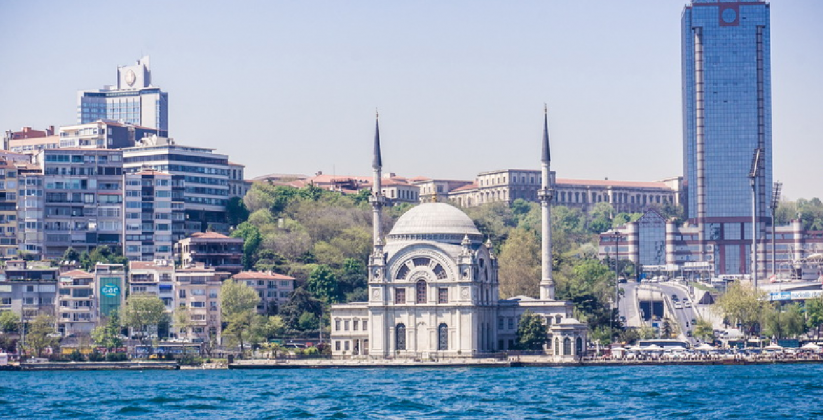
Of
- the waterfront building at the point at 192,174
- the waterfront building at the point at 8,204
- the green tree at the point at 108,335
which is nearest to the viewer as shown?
the green tree at the point at 108,335

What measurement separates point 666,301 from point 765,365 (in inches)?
1613

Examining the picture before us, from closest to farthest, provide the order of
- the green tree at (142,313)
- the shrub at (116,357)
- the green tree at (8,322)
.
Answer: the shrub at (116,357), the green tree at (142,313), the green tree at (8,322)

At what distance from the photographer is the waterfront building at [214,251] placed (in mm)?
125688

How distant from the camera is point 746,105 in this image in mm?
172750

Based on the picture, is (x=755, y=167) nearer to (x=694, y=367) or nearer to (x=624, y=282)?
(x=624, y=282)

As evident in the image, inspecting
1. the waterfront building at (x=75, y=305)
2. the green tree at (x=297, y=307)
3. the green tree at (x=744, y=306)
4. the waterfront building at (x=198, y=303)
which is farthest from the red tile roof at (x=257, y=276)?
the green tree at (x=744, y=306)

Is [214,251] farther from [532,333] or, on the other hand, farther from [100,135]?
[532,333]

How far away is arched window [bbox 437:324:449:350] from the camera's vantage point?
10725 centimetres

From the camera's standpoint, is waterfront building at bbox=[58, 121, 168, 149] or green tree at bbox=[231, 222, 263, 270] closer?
green tree at bbox=[231, 222, 263, 270]

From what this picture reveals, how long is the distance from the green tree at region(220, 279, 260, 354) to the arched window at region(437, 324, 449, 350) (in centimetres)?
1226

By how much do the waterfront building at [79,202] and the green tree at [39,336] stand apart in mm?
20605

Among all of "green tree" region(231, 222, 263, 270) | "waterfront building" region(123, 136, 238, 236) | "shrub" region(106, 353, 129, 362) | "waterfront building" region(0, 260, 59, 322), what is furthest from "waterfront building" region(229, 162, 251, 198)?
"shrub" region(106, 353, 129, 362)

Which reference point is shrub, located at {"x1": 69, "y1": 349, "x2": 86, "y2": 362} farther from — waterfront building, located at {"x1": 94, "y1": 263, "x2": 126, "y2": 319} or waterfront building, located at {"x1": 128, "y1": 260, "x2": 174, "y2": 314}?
waterfront building, located at {"x1": 128, "y1": 260, "x2": 174, "y2": 314}

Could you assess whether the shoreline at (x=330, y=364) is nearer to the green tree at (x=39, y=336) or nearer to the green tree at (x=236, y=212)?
the green tree at (x=39, y=336)
